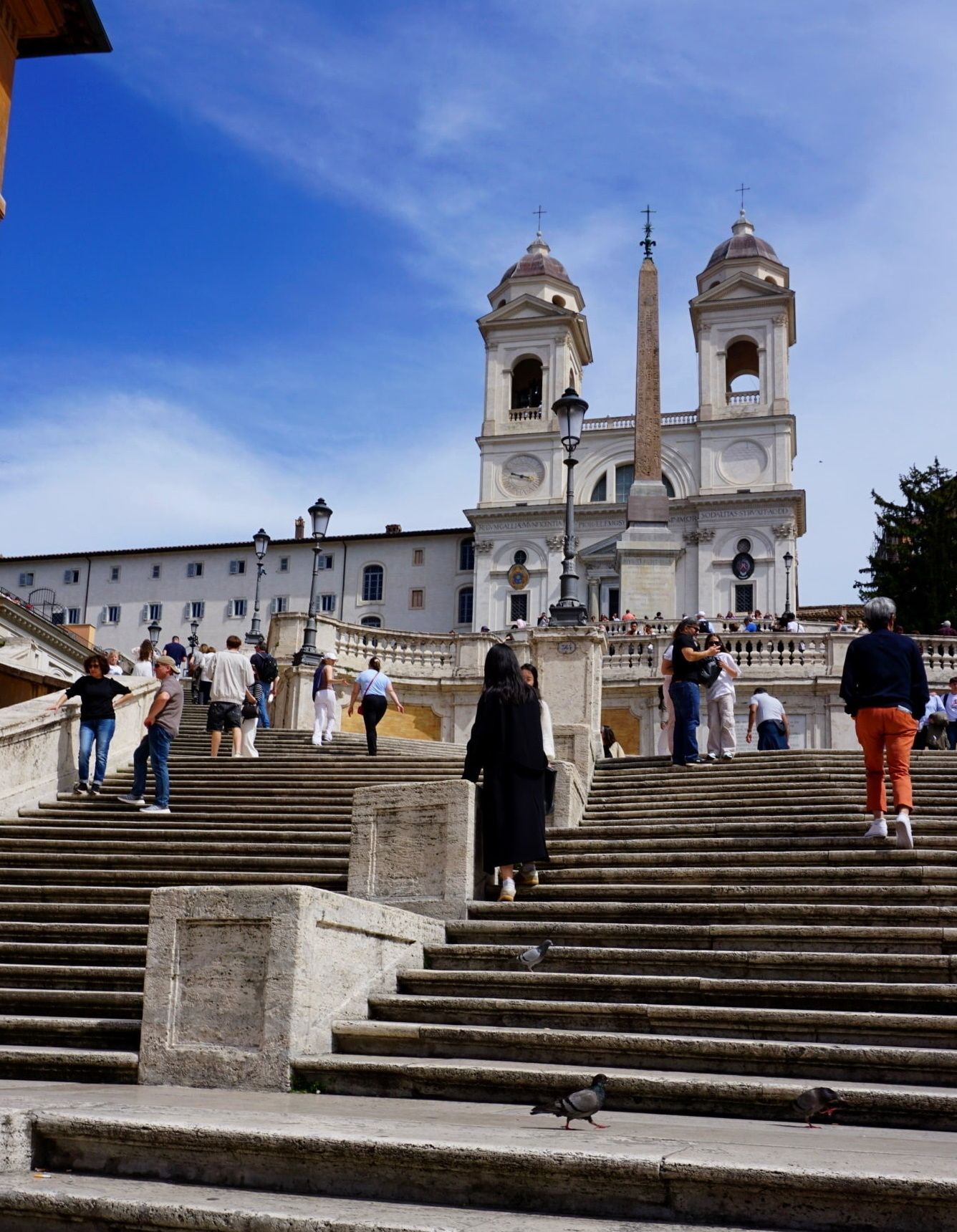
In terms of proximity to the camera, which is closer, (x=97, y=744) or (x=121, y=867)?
(x=121, y=867)

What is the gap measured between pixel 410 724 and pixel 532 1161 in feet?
84.8

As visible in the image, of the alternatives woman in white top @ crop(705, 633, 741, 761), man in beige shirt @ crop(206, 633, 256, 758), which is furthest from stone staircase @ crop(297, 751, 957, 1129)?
man in beige shirt @ crop(206, 633, 256, 758)

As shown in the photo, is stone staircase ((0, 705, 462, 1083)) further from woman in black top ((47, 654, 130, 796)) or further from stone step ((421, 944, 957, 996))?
stone step ((421, 944, 957, 996))

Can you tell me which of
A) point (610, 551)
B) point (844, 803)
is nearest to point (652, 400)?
point (610, 551)

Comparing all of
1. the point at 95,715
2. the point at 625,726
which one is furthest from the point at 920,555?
the point at 95,715

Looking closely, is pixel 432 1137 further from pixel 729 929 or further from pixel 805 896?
pixel 805 896

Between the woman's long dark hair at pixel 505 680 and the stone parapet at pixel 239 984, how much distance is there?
2.73m

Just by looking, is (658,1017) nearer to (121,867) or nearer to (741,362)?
(121,867)

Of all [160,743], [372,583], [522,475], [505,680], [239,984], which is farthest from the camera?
[372,583]

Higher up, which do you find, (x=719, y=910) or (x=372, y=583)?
(x=372, y=583)

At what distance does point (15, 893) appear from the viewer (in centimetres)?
1012

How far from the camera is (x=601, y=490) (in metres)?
68.4

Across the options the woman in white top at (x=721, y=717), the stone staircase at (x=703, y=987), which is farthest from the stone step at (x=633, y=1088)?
the woman in white top at (x=721, y=717)

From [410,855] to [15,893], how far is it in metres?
3.45
